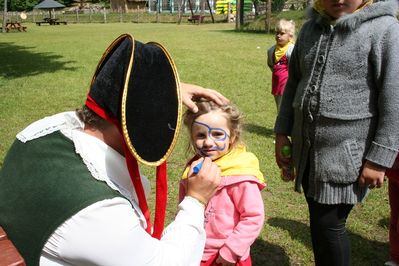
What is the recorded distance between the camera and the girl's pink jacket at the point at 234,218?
2203mm

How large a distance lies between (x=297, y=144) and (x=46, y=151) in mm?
1365

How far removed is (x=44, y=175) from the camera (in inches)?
54.0

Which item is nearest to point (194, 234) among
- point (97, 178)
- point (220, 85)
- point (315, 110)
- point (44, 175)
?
point (97, 178)

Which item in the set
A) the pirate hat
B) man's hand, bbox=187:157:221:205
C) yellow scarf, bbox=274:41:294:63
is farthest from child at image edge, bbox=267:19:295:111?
the pirate hat

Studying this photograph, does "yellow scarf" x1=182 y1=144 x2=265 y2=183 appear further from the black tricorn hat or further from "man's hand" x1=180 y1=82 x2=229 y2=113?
the black tricorn hat

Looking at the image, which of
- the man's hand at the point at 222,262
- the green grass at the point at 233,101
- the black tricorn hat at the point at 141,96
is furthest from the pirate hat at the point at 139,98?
the green grass at the point at 233,101

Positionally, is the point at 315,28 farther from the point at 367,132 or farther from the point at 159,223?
the point at 159,223

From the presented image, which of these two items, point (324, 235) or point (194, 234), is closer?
point (194, 234)

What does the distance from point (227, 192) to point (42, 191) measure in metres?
1.10

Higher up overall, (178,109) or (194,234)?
(178,109)

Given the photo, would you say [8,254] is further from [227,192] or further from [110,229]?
[227,192]

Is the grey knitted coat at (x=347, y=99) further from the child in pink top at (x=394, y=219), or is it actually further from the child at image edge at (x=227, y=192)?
the child in pink top at (x=394, y=219)

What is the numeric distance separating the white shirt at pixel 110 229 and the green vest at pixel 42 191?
0.08 ft

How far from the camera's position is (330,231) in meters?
2.35
